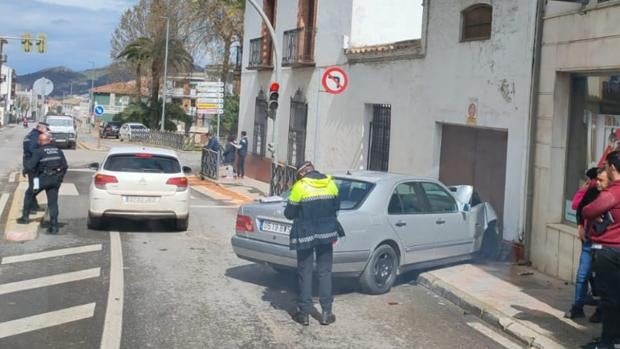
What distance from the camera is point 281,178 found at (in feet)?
62.5

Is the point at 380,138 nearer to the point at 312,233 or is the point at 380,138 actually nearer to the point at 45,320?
the point at 312,233

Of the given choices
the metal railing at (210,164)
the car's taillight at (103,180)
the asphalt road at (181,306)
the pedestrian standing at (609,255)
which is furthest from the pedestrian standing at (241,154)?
the pedestrian standing at (609,255)

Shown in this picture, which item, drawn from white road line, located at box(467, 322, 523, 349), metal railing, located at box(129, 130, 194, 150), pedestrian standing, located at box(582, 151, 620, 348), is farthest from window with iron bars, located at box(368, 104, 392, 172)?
metal railing, located at box(129, 130, 194, 150)

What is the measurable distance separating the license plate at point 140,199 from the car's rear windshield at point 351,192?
431 cm

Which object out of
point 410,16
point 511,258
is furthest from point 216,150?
point 511,258

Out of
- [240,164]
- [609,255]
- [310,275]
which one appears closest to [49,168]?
[310,275]

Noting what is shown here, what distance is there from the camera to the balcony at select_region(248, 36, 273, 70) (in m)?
24.7

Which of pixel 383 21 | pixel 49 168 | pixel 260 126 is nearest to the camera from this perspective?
pixel 49 168

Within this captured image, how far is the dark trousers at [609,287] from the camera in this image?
5.79 m

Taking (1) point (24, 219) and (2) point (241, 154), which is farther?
(2) point (241, 154)

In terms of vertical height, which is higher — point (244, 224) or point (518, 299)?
point (244, 224)

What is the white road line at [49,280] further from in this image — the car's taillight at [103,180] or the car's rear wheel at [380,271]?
the car's rear wheel at [380,271]

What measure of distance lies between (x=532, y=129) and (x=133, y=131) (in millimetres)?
45282

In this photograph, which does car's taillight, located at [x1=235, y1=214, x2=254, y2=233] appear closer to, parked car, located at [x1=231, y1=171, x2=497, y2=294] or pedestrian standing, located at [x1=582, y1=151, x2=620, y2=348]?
parked car, located at [x1=231, y1=171, x2=497, y2=294]
